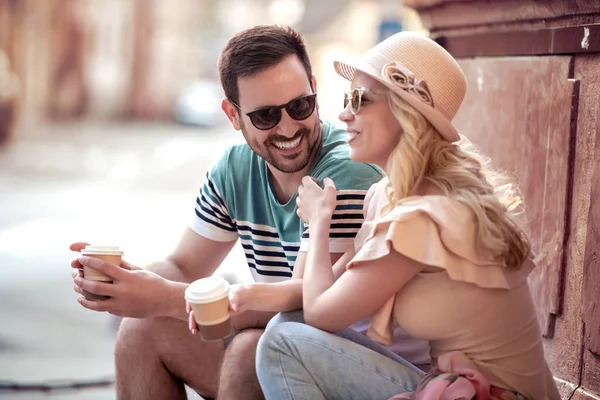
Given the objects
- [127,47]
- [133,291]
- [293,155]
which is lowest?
[133,291]

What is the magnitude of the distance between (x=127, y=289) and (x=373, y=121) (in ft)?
3.12

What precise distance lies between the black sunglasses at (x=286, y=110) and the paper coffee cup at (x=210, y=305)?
84cm

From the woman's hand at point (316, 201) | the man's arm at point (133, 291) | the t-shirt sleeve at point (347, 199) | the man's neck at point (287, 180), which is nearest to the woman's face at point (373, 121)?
the woman's hand at point (316, 201)

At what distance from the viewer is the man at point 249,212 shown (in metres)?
2.82

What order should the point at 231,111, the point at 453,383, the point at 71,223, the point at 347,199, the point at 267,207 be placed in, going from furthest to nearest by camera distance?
1. the point at 71,223
2. the point at 231,111
3. the point at 267,207
4. the point at 347,199
5. the point at 453,383

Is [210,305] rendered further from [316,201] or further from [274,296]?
[316,201]

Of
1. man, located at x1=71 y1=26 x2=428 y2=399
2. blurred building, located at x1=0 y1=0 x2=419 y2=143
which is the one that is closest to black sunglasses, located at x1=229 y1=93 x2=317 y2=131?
man, located at x1=71 y1=26 x2=428 y2=399

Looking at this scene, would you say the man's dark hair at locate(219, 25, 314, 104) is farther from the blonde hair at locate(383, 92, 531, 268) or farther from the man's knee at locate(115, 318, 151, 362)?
the man's knee at locate(115, 318, 151, 362)

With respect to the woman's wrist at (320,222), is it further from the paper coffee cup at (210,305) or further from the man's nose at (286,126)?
the man's nose at (286,126)

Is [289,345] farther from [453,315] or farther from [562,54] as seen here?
[562,54]

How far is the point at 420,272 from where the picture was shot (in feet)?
7.72

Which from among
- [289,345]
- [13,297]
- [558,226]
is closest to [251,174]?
[289,345]

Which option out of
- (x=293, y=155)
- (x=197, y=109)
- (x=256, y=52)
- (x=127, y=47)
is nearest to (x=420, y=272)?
(x=293, y=155)

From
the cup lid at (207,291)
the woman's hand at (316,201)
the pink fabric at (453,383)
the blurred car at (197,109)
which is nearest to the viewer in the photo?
the pink fabric at (453,383)
